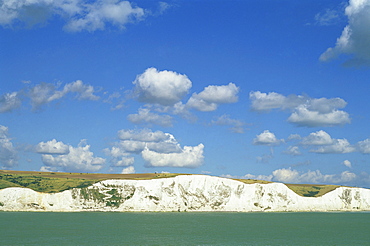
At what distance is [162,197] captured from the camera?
128m

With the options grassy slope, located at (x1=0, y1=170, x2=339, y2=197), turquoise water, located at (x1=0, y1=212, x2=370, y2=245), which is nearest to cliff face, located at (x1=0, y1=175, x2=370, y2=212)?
grassy slope, located at (x1=0, y1=170, x2=339, y2=197)

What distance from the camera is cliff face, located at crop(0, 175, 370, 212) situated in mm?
125438

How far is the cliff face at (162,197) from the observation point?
125 metres

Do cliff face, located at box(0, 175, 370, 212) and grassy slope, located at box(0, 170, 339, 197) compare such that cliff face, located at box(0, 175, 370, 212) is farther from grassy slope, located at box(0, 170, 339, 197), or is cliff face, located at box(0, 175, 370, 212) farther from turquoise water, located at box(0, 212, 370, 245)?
turquoise water, located at box(0, 212, 370, 245)

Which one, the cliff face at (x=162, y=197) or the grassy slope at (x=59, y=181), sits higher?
the grassy slope at (x=59, y=181)

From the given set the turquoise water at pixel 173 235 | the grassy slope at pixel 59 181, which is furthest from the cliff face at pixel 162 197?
the turquoise water at pixel 173 235

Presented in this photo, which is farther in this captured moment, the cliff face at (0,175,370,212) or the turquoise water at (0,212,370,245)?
the cliff face at (0,175,370,212)

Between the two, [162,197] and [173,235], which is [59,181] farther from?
[173,235]

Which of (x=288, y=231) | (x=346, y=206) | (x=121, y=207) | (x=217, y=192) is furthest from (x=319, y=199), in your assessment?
(x=288, y=231)

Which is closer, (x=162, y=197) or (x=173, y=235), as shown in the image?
(x=173, y=235)

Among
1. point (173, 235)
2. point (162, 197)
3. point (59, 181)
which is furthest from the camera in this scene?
point (59, 181)

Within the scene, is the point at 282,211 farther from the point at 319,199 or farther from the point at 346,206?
the point at 346,206

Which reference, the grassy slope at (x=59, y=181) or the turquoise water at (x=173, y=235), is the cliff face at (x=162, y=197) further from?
the turquoise water at (x=173, y=235)

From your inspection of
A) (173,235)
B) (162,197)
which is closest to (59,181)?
(162,197)
